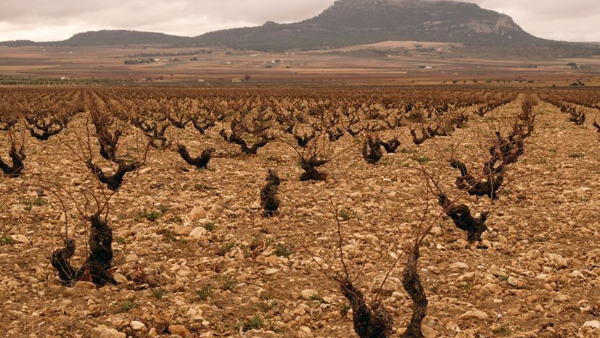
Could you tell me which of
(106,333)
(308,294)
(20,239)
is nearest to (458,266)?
(308,294)

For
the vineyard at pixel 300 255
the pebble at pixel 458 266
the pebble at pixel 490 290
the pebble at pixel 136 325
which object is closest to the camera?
the pebble at pixel 136 325

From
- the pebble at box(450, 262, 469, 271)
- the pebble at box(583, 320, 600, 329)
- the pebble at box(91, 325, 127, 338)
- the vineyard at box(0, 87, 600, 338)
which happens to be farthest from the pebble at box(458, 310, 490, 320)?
the pebble at box(91, 325, 127, 338)

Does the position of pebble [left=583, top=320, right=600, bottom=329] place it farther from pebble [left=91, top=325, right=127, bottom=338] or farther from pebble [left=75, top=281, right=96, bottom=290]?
pebble [left=75, top=281, right=96, bottom=290]

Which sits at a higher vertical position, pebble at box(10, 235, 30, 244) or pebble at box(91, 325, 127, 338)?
pebble at box(10, 235, 30, 244)

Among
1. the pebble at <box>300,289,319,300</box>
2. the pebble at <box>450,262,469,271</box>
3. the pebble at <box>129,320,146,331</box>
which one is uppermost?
the pebble at <box>129,320,146,331</box>

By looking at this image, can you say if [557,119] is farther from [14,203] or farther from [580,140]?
[14,203]

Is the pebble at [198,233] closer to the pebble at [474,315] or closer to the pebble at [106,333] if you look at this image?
the pebble at [106,333]

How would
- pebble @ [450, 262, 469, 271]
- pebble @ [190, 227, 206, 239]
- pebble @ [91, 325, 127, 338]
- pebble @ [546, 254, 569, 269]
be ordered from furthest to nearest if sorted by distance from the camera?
pebble @ [190, 227, 206, 239] → pebble @ [450, 262, 469, 271] → pebble @ [546, 254, 569, 269] → pebble @ [91, 325, 127, 338]

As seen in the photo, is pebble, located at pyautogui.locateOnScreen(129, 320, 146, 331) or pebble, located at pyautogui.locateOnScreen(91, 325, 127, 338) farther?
pebble, located at pyautogui.locateOnScreen(129, 320, 146, 331)

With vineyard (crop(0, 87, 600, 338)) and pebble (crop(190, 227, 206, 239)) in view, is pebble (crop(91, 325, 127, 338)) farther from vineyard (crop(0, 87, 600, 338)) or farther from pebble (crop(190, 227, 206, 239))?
pebble (crop(190, 227, 206, 239))

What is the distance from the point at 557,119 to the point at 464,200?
33582 millimetres

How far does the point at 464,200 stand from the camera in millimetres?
15109

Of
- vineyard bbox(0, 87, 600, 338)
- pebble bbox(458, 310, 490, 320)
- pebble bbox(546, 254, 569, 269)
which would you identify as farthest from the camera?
pebble bbox(546, 254, 569, 269)

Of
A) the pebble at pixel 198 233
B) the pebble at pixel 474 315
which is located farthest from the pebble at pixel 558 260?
the pebble at pixel 198 233
